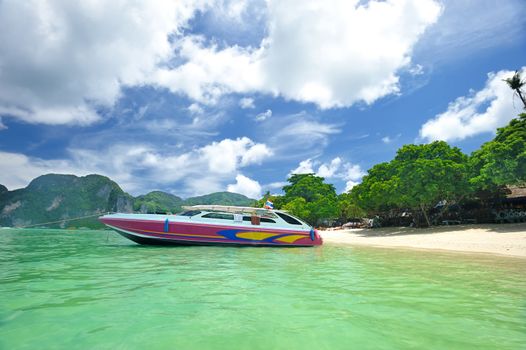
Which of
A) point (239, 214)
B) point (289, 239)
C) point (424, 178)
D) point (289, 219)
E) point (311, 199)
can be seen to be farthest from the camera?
point (311, 199)

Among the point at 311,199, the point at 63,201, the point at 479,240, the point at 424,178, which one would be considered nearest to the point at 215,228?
the point at 479,240

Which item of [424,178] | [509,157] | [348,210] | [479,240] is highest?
[509,157]

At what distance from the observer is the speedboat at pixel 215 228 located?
1484cm

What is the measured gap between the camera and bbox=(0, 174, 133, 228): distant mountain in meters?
138

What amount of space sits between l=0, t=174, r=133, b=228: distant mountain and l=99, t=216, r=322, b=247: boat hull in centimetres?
13749

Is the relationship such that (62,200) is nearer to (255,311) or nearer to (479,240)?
(479,240)

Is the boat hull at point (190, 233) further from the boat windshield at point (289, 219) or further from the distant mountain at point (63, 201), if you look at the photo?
the distant mountain at point (63, 201)

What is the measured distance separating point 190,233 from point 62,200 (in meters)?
172

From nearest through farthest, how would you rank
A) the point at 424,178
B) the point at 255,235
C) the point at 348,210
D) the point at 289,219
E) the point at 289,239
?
1. the point at 255,235
2. the point at 289,239
3. the point at 289,219
4. the point at 424,178
5. the point at 348,210

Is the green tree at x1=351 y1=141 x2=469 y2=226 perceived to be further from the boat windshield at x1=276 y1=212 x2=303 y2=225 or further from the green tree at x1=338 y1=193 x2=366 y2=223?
the boat windshield at x1=276 y1=212 x2=303 y2=225

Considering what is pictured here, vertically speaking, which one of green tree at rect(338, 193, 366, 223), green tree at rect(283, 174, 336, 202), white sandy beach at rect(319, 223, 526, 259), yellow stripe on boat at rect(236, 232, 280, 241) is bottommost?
white sandy beach at rect(319, 223, 526, 259)

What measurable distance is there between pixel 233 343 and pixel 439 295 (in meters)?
4.19

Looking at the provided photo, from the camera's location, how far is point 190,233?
597 inches

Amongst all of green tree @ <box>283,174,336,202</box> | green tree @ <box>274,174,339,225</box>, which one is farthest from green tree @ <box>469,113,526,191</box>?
green tree @ <box>283,174,336,202</box>
